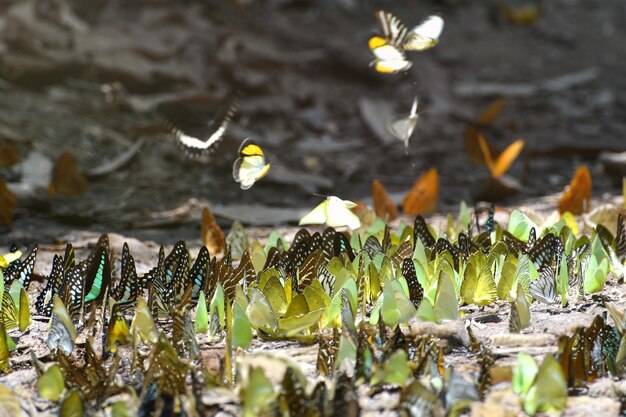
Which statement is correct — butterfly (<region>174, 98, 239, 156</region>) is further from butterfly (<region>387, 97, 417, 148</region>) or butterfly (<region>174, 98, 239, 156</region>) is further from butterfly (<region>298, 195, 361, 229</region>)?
butterfly (<region>298, 195, 361, 229</region>)

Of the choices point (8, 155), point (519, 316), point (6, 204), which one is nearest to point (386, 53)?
point (519, 316)

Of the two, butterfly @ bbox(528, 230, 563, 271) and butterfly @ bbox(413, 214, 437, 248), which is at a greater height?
butterfly @ bbox(413, 214, 437, 248)

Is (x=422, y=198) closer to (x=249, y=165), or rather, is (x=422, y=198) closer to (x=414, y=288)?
(x=249, y=165)

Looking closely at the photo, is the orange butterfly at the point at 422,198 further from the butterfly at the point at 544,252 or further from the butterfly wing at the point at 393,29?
the butterfly at the point at 544,252

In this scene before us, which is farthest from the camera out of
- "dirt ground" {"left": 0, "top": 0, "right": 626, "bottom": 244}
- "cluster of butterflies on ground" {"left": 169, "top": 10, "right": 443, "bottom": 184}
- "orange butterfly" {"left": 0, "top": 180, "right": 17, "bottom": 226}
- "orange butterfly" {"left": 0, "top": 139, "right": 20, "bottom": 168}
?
"dirt ground" {"left": 0, "top": 0, "right": 626, "bottom": 244}

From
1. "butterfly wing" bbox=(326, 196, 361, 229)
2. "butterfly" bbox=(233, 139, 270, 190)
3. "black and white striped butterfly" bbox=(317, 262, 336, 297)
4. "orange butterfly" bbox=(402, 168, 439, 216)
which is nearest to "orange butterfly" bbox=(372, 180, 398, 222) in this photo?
"orange butterfly" bbox=(402, 168, 439, 216)

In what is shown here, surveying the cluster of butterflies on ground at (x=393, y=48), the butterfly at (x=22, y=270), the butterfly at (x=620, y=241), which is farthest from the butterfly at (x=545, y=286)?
the butterfly at (x=22, y=270)

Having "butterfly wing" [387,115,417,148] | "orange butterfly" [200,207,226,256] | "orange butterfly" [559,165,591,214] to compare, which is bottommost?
"orange butterfly" [200,207,226,256]
